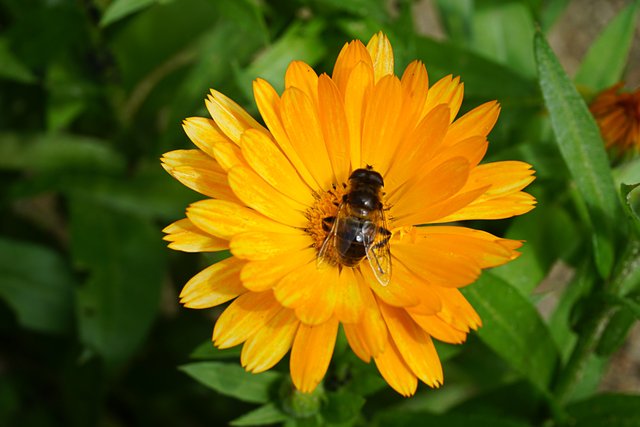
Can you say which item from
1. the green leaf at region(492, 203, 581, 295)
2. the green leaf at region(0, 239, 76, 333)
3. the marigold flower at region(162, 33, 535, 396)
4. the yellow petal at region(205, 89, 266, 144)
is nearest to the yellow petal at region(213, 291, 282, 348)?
the marigold flower at region(162, 33, 535, 396)

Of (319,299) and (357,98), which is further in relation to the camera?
(357,98)

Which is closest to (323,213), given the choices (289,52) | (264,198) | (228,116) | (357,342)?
(264,198)

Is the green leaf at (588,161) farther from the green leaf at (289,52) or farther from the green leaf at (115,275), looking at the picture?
the green leaf at (115,275)

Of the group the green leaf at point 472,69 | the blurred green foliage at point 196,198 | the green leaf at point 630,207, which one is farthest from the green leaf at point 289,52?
the green leaf at point 630,207

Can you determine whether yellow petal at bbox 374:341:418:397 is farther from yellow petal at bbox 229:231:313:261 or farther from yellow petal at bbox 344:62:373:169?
yellow petal at bbox 344:62:373:169

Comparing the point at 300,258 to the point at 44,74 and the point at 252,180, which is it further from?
the point at 44,74

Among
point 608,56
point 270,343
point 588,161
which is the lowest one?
point 270,343

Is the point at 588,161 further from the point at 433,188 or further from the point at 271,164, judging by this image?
the point at 271,164

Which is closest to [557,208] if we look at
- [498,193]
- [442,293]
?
[498,193]
